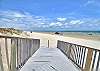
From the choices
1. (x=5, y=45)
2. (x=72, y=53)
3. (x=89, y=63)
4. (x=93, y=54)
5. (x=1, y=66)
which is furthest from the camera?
(x=72, y=53)

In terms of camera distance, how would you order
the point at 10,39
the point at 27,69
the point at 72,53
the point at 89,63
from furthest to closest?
the point at 72,53
the point at 27,69
the point at 89,63
the point at 10,39

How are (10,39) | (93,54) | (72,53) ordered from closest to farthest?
(10,39)
(93,54)
(72,53)

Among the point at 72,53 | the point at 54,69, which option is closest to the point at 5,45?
the point at 54,69

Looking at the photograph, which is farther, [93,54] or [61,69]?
[61,69]

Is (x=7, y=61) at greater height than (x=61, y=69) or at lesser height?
greater

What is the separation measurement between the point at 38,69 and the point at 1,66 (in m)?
2.16

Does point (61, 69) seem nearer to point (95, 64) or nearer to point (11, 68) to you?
point (95, 64)

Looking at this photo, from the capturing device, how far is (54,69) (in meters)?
5.08

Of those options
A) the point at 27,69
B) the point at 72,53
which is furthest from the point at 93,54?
the point at 72,53

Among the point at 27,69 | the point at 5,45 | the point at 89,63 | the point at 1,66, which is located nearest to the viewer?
the point at 1,66

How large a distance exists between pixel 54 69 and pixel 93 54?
173cm

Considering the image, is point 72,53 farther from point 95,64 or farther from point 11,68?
point 11,68

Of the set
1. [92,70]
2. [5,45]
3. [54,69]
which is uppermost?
[5,45]

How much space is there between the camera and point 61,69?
200 inches
